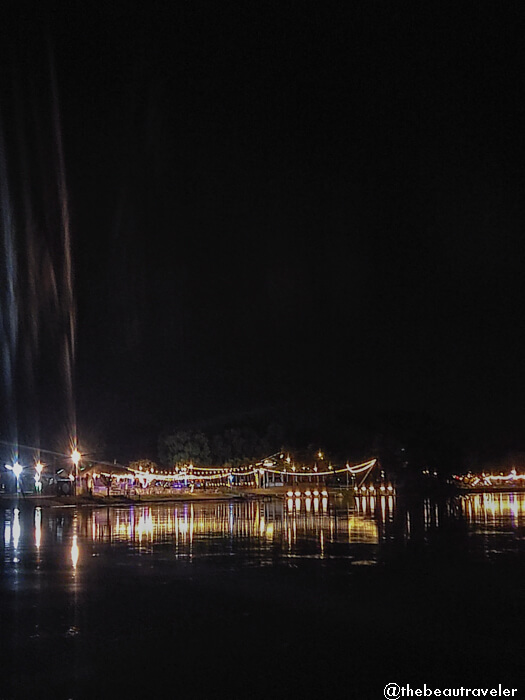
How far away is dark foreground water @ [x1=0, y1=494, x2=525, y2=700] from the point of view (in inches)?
277

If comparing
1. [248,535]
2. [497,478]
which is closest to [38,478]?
[248,535]

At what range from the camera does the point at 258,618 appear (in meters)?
9.70

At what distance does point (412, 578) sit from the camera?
13.1m

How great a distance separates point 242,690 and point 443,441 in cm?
8637

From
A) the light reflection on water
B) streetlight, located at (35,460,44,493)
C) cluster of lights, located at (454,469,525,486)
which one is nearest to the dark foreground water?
the light reflection on water

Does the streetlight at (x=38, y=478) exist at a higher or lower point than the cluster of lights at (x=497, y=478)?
higher

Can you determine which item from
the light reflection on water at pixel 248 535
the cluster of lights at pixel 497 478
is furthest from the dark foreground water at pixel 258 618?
the cluster of lights at pixel 497 478

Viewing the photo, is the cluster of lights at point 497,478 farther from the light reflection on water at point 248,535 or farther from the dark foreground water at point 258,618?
the dark foreground water at point 258,618

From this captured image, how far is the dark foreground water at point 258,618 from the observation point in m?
7.03

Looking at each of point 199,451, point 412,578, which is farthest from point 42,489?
point 412,578

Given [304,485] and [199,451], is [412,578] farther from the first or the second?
[199,451]

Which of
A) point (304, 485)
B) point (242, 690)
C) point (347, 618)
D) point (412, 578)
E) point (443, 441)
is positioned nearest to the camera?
point (242, 690)

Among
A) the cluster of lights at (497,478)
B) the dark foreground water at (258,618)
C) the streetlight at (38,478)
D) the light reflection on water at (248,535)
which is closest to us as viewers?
the dark foreground water at (258,618)

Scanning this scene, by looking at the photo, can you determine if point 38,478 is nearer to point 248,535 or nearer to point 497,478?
point 248,535
